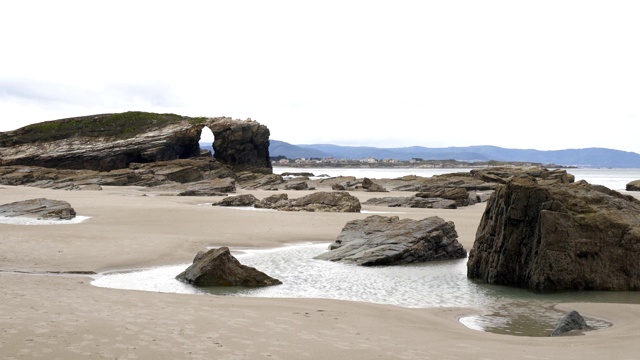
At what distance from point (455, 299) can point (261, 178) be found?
4685 cm

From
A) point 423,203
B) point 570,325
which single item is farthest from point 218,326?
point 423,203

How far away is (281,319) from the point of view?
8.79 metres

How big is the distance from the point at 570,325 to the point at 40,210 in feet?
66.7

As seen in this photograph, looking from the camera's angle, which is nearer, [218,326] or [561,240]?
[218,326]

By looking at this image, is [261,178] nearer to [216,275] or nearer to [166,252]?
[166,252]

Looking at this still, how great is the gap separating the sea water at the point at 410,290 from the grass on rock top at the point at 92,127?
2244 inches

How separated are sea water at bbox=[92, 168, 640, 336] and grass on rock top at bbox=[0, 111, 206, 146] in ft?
187

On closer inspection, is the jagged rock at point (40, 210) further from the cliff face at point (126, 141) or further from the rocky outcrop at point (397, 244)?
the cliff face at point (126, 141)

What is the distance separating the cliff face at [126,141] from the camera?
208 ft

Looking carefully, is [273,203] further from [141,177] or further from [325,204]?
[141,177]

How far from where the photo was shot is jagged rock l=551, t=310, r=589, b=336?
8742 millimetres

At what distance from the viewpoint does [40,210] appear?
2297 cm

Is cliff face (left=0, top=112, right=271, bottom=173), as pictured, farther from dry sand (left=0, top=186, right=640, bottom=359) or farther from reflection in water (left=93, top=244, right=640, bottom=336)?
reflection in water (left=93, top=244, right=640, bottom=336)

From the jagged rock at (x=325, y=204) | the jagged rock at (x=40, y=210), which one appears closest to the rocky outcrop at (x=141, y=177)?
the jagged rock at (x=325, y=204)
